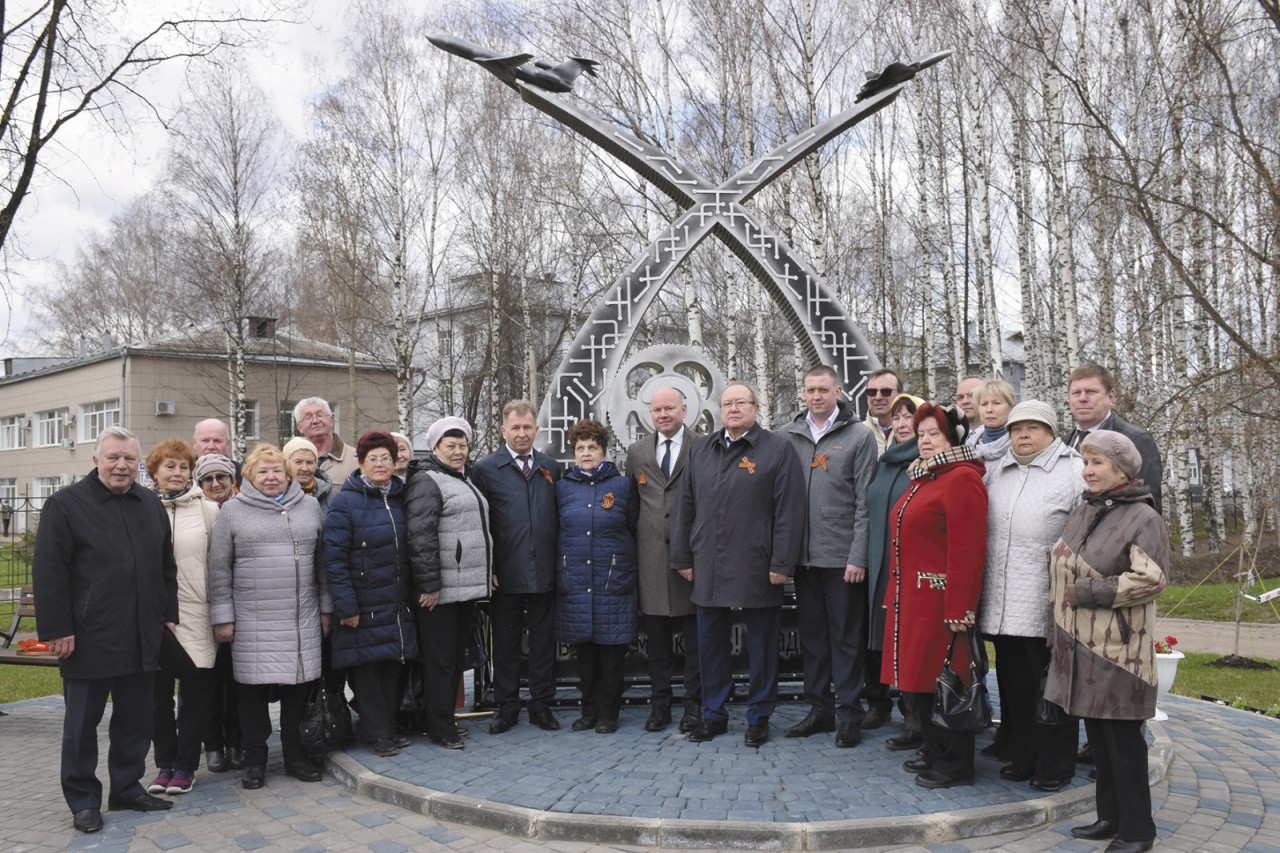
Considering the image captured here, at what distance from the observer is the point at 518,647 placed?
19.1 feet

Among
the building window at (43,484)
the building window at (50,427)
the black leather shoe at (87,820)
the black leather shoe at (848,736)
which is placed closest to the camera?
the black leather shoe at (87,820)

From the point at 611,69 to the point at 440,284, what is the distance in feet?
27.0

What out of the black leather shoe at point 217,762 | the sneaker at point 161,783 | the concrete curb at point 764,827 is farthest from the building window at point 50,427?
the concrete curb at point 764,827

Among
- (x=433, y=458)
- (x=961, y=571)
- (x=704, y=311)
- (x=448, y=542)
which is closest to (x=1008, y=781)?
(x=961, y=571)

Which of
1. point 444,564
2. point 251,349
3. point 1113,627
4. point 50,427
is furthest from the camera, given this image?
point 50,427

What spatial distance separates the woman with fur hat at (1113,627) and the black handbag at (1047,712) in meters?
0.17

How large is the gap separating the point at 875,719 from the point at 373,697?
2887 mm

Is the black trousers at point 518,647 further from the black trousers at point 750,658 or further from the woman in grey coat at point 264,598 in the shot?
the woman in grey coat at point 264,598

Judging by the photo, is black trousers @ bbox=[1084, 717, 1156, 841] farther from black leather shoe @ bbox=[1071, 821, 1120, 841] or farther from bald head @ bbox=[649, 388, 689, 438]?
bald head @ bbox=[649, 388, 689, 438]

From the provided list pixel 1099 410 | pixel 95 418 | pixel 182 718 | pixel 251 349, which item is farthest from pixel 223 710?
pixel 95 418

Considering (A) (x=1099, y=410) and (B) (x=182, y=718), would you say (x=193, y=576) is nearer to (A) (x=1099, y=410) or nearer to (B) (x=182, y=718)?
(B) (x=182, y=718)

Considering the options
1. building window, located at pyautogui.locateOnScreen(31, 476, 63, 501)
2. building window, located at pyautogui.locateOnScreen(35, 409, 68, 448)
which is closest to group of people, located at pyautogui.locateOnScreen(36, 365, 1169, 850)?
building window, located at pyautogui.locateOnScreen(35, 409, 68, 448)

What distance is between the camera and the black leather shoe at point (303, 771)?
4.98 meters

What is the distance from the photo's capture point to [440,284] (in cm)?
2331
